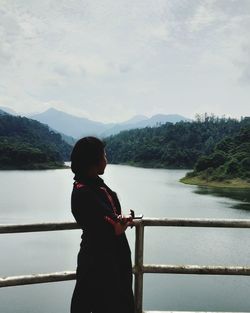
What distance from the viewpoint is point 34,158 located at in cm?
14712

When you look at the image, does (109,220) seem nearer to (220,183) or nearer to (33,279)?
(33,279)

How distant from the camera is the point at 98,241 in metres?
3.56

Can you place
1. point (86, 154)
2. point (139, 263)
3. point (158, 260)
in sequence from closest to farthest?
1. point (86, 154)
2. point (139, 263)
3. point (158, 260)

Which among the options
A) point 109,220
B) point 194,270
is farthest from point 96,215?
point 194,270

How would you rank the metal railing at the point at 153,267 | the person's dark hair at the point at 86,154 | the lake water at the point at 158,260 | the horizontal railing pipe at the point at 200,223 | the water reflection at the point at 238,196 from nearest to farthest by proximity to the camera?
1. the person's dark hair at the point at 86,154
2. the metal railing at the point at 153,267
3. the horizontal railing pipe at the point at 200,223
4. the lake water at the point at 158,260
5. the water reflection at the point at 238,196

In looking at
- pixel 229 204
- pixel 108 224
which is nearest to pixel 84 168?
pixel 108 224

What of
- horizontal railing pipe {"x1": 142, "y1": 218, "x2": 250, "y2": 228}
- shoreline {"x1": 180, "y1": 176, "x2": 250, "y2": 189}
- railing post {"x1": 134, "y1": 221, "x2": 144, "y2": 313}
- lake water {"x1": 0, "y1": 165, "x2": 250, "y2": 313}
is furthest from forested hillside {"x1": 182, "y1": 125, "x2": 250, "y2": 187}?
railing post {"x1": 134, "y1": 221, "x2": 144, "y2": 313}

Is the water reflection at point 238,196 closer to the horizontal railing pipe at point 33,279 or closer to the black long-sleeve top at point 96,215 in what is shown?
the horizontal railing pipe at point 33,279

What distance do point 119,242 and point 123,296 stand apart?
0.48 metres

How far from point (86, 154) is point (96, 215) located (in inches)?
21.6

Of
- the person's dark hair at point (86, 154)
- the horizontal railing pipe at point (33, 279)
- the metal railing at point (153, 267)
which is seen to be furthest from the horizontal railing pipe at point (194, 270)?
the person's dark hair at point (86, 154)

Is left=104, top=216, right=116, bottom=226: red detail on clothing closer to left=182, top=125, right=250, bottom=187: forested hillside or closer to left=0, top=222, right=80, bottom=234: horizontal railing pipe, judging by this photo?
left=0, top=222, right=80, bottom=234: horizontal railing pipe

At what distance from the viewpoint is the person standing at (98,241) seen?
3510mm

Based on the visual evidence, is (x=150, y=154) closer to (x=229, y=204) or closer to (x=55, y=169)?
(x=55, y=169)
